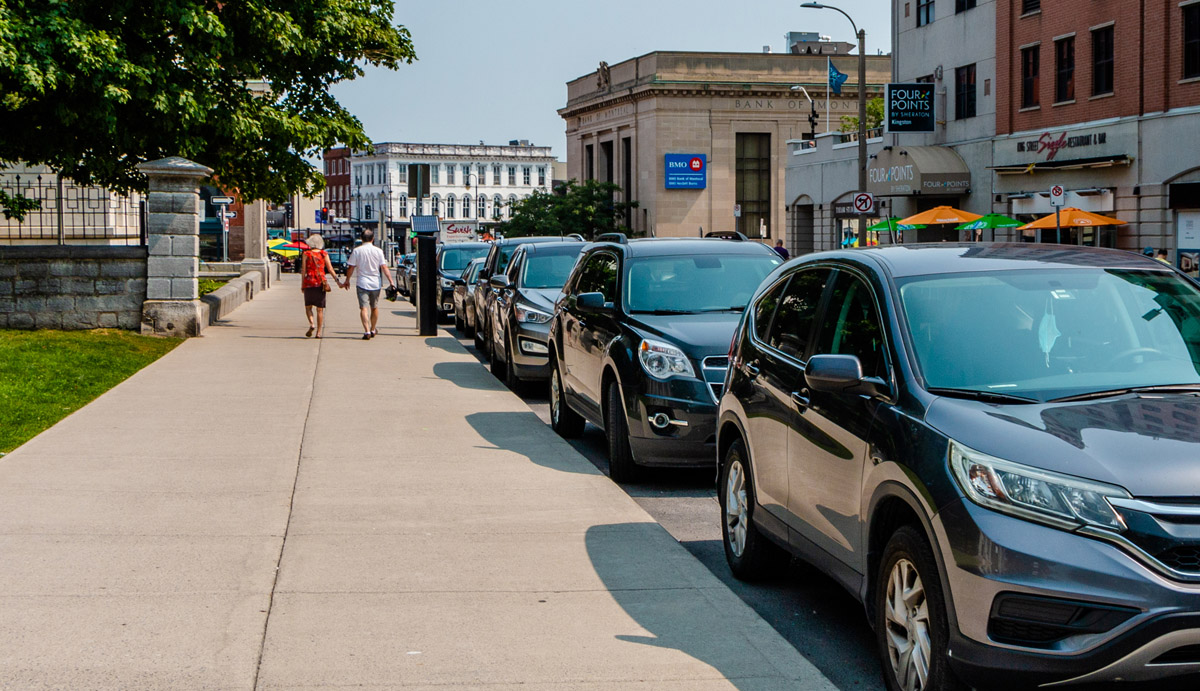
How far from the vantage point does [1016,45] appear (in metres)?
39.0

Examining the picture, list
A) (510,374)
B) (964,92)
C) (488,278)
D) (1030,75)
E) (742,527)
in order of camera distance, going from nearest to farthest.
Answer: (742,527), (510,374), (488,278), (1030,75), (964,92)

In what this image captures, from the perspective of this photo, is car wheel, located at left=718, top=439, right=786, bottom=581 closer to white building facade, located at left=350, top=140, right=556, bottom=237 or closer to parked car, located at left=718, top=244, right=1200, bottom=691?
parked car, located at left=718, top=244, right=1200, bottom=691

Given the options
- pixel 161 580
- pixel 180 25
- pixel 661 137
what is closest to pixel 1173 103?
pixel 180 25

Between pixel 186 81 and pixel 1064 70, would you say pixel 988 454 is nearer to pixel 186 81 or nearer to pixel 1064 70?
pixel 186 81

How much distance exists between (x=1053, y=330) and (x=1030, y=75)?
35885 millimetres

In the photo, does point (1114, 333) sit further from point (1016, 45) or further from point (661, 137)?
point (661, 137)

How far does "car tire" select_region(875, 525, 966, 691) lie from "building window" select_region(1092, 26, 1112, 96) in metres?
32.9

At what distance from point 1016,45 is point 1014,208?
193 inches

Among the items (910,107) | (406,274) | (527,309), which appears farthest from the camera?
(910,107)

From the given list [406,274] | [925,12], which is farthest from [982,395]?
[925,12]

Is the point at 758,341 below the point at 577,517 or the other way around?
the other way around

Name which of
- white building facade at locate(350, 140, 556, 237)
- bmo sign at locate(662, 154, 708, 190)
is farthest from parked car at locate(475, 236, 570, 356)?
white building facade at locate(350, 140, 556, 237)

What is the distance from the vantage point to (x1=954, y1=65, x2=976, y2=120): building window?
41844mm

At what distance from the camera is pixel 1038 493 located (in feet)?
13.0
